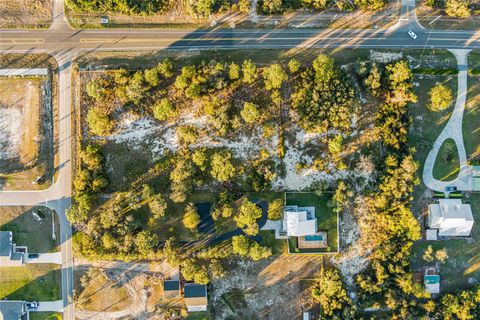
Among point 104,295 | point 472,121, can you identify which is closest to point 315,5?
point 472,121

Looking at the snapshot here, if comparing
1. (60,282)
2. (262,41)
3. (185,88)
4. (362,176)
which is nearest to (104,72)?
(185,88)

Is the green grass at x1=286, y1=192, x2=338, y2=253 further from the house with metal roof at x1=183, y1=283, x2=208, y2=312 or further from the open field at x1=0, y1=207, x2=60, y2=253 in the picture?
the open field at x1=0, y1=207, x2=60, y2=253

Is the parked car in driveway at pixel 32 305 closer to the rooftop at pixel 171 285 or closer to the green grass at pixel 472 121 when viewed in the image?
the rooftop at pixel 171 285

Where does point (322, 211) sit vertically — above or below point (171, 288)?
above

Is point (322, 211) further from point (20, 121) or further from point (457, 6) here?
point (20, 121)

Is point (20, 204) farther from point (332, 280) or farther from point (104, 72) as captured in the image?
point (332, 280)
